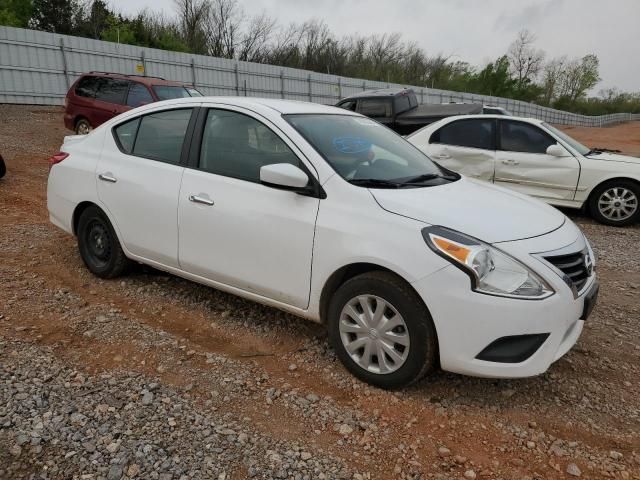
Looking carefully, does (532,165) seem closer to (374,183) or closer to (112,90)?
(374,183)

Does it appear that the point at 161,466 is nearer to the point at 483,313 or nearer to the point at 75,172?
the point at 483,313

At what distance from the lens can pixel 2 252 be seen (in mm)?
4969

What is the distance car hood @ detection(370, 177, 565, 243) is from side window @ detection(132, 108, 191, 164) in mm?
1674

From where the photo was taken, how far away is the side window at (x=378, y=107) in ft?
38.1

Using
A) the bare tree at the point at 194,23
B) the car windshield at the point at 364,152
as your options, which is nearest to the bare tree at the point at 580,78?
the bare tree at the point at 194,23

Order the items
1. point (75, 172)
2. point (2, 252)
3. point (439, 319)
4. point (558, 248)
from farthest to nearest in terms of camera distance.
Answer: point (2, 252)
point (75, 172)
point (558, 248)
point (439, 319)

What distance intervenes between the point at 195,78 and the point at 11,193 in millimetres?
15367

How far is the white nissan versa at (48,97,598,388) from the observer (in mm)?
2580

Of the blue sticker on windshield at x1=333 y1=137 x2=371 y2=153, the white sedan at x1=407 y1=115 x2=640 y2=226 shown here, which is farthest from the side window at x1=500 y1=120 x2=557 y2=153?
the blue sticker on windshield at x1=333 y1=137 x2=371 y2=153

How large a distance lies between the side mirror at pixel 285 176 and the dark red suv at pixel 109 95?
8.46 m

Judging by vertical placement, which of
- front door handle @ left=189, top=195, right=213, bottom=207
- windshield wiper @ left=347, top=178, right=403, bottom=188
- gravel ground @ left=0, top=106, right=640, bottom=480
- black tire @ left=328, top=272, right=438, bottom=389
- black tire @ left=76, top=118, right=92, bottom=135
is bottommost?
gravel ground @ left=0, top=106, right=640, bottom=480

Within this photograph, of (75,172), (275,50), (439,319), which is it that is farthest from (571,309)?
(275,50)

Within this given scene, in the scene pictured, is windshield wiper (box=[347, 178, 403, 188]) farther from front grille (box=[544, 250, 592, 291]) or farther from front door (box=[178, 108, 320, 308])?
front grille (box=[544, 250, 592, 291])

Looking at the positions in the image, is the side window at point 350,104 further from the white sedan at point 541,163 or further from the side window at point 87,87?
the side window at point 87,87
